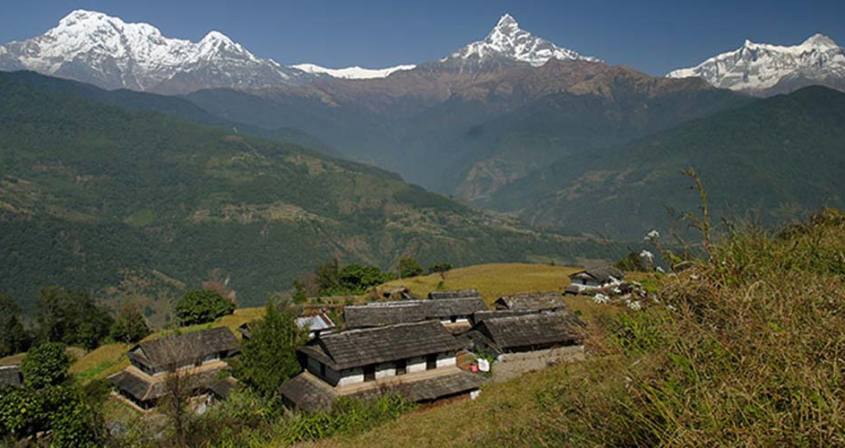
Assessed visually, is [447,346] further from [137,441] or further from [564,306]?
[564,306]

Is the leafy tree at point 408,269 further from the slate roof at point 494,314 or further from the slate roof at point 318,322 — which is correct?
the slate roof at point 494,314

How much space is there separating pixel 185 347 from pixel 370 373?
2589 cm

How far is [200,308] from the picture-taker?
66000 millimetres

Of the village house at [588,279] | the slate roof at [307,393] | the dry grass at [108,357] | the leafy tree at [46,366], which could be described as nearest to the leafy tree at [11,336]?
the dry grass at [108,357]

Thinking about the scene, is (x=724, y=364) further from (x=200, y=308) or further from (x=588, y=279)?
(x=200, y=308)

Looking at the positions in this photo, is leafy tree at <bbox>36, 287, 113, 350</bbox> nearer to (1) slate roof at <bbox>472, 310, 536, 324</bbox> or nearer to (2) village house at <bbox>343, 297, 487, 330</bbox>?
(2) village house at <bbox>343, 297, 487, 330</bbox>

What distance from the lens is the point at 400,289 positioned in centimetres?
6756

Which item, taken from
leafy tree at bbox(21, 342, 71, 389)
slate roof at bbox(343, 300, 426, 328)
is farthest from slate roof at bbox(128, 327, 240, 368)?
slate roof at bbox(343, 300, 426, 328)

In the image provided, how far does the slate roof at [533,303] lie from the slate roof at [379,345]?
18.8 meters

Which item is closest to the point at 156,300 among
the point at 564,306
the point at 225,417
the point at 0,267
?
the point at 0,267

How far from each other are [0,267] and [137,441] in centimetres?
17349

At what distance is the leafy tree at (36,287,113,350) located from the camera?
67.7 metres

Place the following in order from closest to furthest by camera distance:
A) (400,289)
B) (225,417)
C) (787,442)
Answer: (787,442), (225,417), (400,289)

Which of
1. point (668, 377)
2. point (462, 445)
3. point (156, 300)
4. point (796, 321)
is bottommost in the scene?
point (156, 300)
